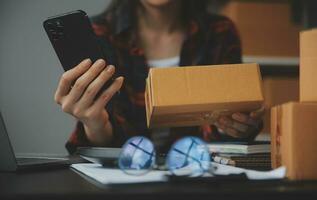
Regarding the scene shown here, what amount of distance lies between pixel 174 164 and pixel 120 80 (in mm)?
300

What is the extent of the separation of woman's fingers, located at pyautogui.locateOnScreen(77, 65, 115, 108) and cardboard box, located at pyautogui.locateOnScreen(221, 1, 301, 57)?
3.53 ft

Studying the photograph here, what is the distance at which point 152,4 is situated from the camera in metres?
1.38

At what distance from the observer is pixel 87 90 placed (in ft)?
2.81

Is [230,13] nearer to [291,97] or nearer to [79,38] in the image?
[291,97]

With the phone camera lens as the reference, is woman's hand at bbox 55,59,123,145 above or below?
below

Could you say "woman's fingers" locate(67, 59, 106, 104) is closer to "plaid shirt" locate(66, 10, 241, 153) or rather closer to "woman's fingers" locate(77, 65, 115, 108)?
"woman's fingers" locate(77, 65, 115, 108)

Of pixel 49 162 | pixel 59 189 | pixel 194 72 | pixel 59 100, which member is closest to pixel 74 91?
pixel 59 100

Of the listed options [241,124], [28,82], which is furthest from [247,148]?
[28,82]

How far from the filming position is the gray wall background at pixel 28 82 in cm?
178

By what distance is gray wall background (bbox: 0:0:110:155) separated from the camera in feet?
5.83

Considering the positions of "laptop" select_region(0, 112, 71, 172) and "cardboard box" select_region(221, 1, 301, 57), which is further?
"cardboard box" select_region(221, 1, 301, 57)

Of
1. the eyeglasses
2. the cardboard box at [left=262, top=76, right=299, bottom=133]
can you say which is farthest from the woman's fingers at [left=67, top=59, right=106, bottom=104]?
the cardboard box at [left=262, top=76, right=299, bottom=133]

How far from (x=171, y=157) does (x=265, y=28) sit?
1376 millimetres

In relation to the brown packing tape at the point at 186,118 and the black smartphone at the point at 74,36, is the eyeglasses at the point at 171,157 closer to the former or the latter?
the brown packing tape at the point at 186,118
